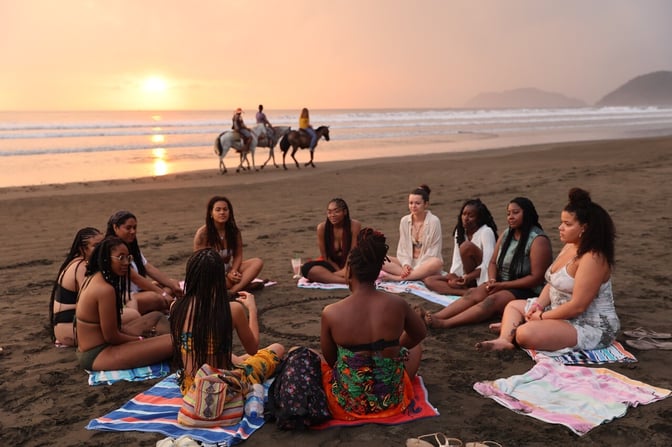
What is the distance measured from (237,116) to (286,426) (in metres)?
16.3

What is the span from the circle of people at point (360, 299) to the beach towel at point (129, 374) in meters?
0.06

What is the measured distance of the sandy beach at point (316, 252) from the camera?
374cm

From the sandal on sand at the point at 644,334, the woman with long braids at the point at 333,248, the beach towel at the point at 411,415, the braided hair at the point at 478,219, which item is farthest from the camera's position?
the woman with long braids at the point at 333,248

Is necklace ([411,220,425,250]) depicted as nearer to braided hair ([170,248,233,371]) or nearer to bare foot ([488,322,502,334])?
bare foot ([488,322,502,334])

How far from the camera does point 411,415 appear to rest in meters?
3.83

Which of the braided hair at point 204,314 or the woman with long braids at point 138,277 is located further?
the woman with long braids at point 138,277

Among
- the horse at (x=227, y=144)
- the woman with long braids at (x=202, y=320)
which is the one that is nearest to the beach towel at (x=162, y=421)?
the woman with long braids at (x=202, y=320)

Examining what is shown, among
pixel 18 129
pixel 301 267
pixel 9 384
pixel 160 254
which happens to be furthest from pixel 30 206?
pixel 18 129

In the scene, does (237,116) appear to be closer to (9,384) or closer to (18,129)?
(9,384)

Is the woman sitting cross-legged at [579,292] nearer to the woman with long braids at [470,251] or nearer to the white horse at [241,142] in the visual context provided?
the woman with long braids at [470,251]

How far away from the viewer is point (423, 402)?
157 inches

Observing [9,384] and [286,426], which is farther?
[9,384]

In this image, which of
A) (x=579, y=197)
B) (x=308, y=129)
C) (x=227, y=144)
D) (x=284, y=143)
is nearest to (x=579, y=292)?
(x=579, y=197)

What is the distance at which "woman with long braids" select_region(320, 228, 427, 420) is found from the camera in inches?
141
